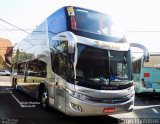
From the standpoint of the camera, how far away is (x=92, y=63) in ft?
32.2

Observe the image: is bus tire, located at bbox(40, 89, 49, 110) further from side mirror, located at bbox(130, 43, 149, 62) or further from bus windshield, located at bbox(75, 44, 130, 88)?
side mirror, located at bbox(130, 43, 149, 62)

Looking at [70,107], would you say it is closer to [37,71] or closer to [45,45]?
[45,45]

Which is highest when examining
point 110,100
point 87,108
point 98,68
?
point 98,68

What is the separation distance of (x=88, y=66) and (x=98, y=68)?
0.33 metres

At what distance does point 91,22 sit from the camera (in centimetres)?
1064

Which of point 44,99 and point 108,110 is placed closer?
point 108,110

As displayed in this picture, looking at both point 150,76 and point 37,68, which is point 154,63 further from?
point 37,68

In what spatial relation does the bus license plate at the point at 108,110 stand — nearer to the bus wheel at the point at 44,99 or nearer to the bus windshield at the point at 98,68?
the bus windshield at the point at 98,68

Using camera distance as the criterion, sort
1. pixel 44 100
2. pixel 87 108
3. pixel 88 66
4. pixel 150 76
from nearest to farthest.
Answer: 1. pixel 87 108
2. pixel 88 66
3. pixel 44 100
4. pixel 150 76

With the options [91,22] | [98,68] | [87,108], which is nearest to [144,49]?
[91,22]

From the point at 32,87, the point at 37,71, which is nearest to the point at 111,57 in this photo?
the point at 37,71

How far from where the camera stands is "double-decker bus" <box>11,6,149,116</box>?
9445mm

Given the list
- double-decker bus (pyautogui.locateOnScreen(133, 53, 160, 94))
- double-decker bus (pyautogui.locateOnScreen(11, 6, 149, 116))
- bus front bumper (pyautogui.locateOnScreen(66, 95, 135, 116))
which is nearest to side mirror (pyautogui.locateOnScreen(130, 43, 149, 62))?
double-decker bus (pyautogui.locateOnScreen(11, 6, 149, 116))

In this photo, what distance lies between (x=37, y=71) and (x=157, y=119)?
571cm
